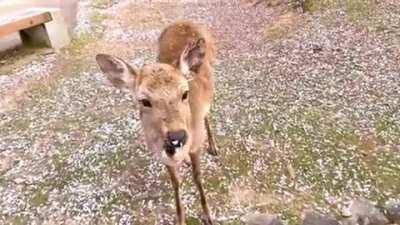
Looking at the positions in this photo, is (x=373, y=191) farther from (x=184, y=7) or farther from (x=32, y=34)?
(x=184, y=7)

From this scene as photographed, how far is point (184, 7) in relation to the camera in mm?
12602

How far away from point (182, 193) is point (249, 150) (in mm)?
1061

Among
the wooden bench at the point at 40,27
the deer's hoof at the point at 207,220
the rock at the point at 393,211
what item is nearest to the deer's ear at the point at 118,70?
the deer's hoof at the point at 207,220

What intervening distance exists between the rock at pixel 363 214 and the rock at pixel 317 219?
0.12 m

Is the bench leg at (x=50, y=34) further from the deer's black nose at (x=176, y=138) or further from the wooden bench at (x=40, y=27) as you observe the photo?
the deer's black nose at (x=176, y=138)

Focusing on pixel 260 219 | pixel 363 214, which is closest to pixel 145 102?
pixel 260 219

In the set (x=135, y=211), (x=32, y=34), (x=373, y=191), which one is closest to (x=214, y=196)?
(x=135, y=211)

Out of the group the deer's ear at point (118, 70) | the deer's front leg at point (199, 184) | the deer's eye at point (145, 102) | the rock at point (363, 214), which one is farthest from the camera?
the rock at point (363, 214)

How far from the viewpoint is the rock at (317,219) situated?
514cm

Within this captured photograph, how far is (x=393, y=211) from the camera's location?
521 centimetres

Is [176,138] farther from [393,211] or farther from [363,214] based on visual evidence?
[393,211]

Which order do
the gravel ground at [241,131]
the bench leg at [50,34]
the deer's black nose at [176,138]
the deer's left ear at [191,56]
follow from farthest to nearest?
the bench leg at [50,34], the gravel ground at [241,131], the deer's left ear at [191,56], the deer's black nose at [176,138]

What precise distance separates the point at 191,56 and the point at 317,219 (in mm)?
2059

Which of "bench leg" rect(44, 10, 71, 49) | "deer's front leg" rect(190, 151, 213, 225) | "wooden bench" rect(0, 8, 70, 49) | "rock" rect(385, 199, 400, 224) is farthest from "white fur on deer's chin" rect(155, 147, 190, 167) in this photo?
"bench leg" rect(44, 10, 71, 49)
